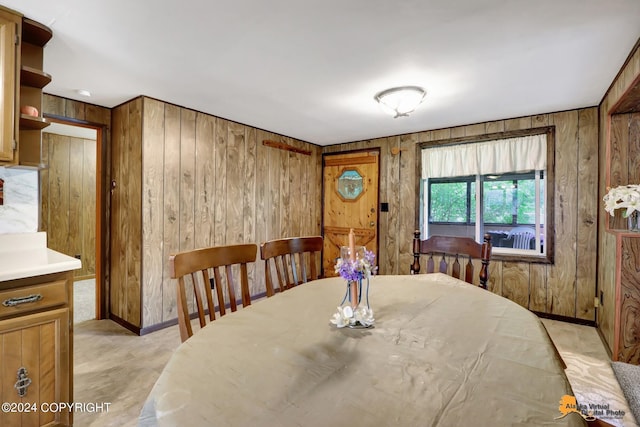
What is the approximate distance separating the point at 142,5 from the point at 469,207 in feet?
12.6

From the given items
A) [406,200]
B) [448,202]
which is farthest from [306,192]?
[448,202]

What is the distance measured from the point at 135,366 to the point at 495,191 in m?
4.15

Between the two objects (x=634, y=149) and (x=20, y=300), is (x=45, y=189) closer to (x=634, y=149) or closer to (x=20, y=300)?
(x=20, y=300)

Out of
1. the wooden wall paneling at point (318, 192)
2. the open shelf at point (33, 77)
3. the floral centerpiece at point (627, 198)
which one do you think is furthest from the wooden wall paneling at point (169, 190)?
the floral centerpiece at point (627, 198)

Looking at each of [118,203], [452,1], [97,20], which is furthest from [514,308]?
[118,203]

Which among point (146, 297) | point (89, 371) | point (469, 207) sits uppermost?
point (469, 207)

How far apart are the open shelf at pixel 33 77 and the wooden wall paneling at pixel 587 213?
4.65 metres

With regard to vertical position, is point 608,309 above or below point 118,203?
below

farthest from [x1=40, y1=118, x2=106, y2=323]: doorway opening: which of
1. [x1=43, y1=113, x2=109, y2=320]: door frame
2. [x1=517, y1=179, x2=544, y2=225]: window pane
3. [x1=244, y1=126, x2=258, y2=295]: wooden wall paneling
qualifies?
[x1=517, y1=179, x2=544, y2=225]: window pane

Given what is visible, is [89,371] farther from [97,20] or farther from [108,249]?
[97,20]

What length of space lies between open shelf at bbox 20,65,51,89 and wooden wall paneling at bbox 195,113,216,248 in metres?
1.44

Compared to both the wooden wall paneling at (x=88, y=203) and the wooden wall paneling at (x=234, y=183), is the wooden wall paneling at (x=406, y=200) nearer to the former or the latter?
the wooden wall paneling at (x=234, y=183)

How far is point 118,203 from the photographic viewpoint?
310 centimetres

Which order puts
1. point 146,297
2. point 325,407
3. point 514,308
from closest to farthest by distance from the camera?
point 325,407
point 514,308
point 146,297
